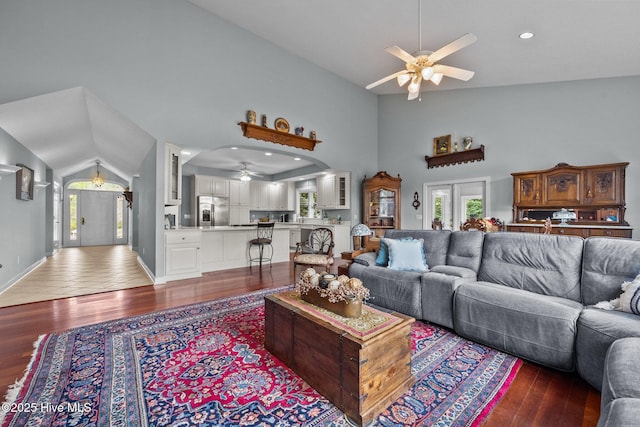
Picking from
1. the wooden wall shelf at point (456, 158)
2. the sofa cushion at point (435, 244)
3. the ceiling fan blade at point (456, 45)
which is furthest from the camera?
the wooden wall shelf at point (456, 158)

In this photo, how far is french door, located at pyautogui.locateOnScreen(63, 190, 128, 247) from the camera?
956 centimetres

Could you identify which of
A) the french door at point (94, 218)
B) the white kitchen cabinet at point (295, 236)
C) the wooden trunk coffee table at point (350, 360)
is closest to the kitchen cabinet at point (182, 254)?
the wooden trunk coffee table at point (350, 360)

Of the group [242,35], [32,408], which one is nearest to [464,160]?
[242,35]

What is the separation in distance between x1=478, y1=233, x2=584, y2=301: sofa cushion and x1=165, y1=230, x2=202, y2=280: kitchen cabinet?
4.28 meters

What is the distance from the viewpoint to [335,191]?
7.46 meters

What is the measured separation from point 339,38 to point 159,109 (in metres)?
3.26

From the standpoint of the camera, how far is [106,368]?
199cm

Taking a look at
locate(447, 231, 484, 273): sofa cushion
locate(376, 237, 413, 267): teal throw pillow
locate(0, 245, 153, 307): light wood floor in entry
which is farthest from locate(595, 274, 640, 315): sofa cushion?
locate(0, 245, 153, 307): light wood floor in entry

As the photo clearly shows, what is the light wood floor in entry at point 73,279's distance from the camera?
12.4 ft

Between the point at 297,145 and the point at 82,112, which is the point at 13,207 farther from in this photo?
the point at 297,145

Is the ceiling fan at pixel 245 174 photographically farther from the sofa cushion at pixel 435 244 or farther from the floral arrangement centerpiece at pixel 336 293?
the floral arrangement centerpiece at pixel 336 293

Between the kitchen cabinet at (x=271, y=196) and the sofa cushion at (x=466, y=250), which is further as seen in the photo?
the kitchen cabinet at (x=271, y=196)

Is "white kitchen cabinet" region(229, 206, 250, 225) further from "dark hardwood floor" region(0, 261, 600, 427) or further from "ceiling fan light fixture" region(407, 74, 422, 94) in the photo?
"ceiling fan light fixture" region(407, 74, 422, 94)

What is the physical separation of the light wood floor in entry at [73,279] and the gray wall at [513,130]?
20.3 ft
